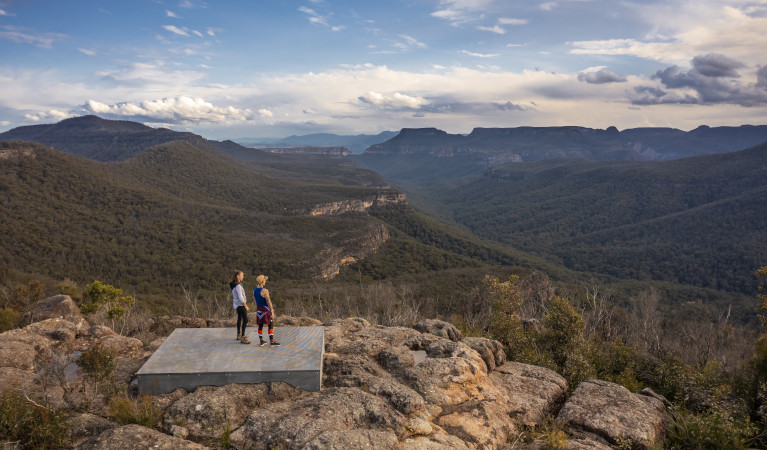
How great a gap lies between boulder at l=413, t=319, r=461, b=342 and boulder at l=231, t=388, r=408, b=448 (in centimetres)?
715

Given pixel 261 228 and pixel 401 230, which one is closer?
pixel 261 228

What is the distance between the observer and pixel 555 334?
599 inches

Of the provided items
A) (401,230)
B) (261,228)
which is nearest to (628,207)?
(401,230)

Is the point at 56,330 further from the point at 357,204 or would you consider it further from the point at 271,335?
the point at 357,204

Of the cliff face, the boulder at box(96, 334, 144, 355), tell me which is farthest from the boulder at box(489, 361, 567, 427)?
the cliff face

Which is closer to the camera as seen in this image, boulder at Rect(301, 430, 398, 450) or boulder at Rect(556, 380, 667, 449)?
boulder at Rect(301, 430, 398, 450)

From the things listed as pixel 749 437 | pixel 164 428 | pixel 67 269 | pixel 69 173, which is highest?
pixel 69 173

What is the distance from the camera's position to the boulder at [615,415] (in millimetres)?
9906

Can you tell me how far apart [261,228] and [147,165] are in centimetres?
5638

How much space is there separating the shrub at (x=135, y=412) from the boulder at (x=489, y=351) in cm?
1032

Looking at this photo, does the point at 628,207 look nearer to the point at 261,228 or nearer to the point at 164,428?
the point at 261,228

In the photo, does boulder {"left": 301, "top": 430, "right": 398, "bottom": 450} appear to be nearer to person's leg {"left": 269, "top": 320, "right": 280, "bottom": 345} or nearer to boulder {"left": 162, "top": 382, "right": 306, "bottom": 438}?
boulder {"left": 162, "top": 382, "right": 306, "bottom": 438}

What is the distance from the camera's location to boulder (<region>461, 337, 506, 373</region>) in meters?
13.6

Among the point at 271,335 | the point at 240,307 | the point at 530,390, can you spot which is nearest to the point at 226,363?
the point at 271,335
